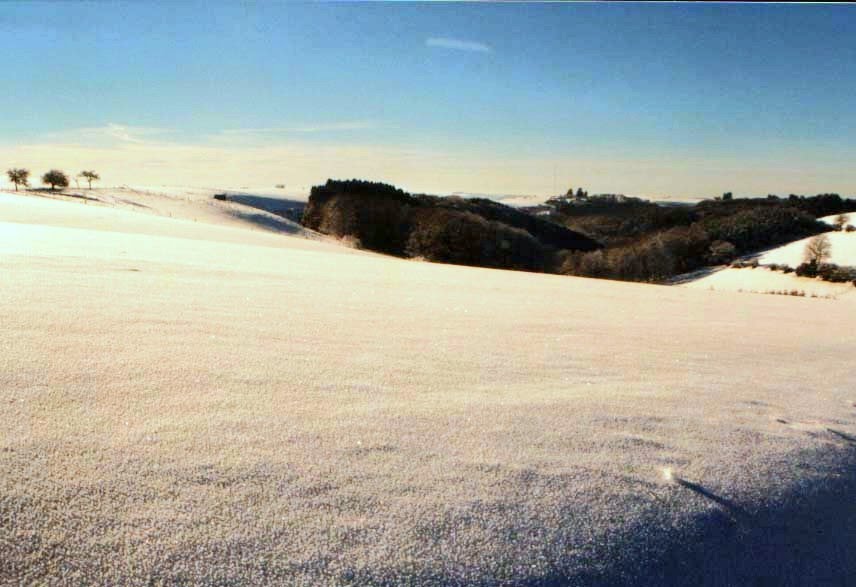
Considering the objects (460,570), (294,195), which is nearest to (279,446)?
(460,570)

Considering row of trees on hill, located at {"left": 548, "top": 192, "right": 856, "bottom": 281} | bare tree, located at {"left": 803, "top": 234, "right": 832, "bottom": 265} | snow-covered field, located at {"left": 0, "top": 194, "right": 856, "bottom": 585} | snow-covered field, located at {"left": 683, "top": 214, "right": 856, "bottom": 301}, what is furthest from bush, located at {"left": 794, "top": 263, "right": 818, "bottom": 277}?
snow-covered field, located at {"left": 0, "top": 194, "right": 856, "bottom": 585}

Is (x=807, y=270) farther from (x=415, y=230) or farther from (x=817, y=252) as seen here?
(x=415, y=230)

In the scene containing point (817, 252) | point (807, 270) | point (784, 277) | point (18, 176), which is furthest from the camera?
point (18, 176)

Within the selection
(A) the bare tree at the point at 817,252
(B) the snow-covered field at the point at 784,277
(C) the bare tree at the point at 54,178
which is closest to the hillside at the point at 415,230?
(B) the snow-covered field at the point at 784,277

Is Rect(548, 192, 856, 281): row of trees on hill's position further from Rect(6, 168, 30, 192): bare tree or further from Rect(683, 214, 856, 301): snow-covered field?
Rect(6, 168, 30, 192): bare tree

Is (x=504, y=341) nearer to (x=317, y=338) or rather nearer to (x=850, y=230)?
(x=317, y=338)

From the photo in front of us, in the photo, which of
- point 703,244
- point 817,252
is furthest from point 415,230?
point 817,252
